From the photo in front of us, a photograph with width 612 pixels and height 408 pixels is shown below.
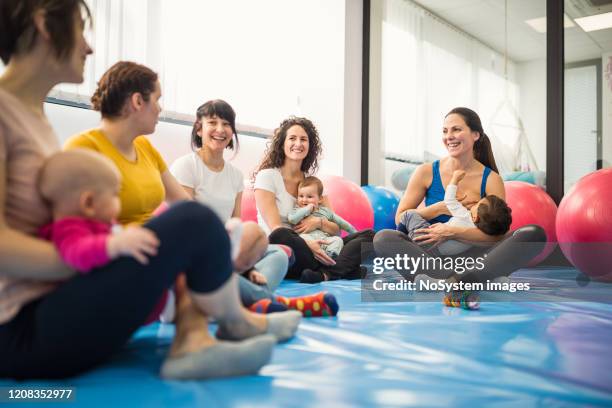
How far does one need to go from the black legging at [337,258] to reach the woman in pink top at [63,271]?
1543 millimetres

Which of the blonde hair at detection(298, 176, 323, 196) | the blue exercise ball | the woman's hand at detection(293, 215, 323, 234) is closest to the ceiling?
the blue exercise ball

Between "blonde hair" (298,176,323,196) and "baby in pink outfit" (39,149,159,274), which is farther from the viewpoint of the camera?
"blonde hair" (298,176,323,196)

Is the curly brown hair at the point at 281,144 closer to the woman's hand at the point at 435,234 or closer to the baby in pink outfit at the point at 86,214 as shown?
the woman's hand at the point at 435,234

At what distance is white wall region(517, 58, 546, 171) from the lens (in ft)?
18.2

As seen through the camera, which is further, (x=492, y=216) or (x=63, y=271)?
(x=492, y=216)

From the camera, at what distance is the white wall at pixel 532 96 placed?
18.2 ft

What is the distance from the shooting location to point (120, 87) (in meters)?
1.43

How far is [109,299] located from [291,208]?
2000mm

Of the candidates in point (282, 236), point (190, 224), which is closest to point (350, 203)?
point (282, 236)

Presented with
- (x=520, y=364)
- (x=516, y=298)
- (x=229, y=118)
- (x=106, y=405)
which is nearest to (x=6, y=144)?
(x=106, y=405)

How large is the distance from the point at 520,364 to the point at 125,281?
0.88 meters

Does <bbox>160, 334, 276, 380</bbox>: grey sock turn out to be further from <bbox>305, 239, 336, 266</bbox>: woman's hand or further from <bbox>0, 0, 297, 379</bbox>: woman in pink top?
<bbox>305, 239, 336, 266</bbox>: woman's hand

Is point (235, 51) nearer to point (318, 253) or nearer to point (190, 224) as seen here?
point (318, 253)

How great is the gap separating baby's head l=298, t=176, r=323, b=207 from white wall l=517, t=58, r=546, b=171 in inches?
136
